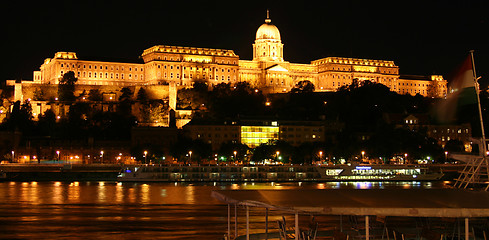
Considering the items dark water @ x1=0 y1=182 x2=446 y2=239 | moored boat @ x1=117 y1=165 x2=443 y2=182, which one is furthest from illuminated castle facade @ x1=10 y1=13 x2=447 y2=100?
dark water @ x1=0 y1=182 x2=446 y2=239

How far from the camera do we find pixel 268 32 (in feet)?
449

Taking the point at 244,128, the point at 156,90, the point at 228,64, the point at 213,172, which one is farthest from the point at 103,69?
the point at 213,172

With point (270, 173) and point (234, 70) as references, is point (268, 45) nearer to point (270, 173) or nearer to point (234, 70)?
point (234, 70)

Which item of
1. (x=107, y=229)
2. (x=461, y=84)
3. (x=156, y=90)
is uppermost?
(x=156, y=90)

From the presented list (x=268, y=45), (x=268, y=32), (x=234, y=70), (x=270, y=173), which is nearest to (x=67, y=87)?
(x=234, y=70)

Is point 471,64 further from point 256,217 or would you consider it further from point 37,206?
point 37,206

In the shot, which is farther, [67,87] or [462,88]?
[67,87]

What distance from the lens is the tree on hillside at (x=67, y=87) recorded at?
10450 cm

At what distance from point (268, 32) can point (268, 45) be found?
3.19 metres

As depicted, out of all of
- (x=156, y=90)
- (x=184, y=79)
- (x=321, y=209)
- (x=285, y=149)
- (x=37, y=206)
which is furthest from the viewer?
(x=184, y=79)

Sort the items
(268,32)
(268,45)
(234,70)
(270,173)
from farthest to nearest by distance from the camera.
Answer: (268,32), (268,45), (234,70), (270,173)

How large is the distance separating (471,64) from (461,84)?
683 mm

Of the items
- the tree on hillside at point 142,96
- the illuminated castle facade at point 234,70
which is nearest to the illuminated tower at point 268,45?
the illuminated castle facade at point 234,70

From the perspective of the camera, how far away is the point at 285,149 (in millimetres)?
80875
